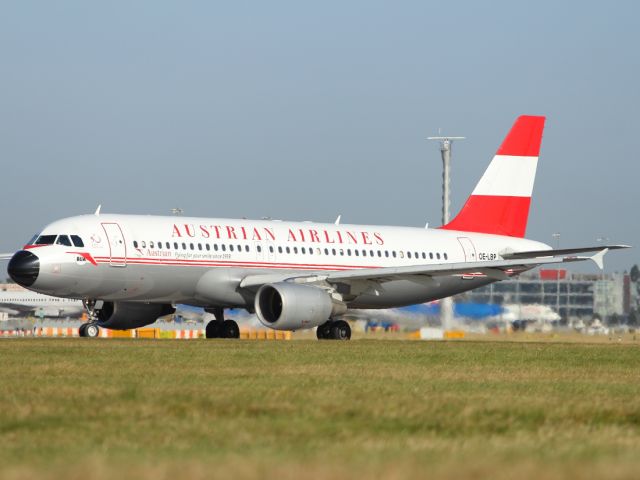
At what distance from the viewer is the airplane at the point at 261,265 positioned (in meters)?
37.8

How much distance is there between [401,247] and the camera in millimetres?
45156

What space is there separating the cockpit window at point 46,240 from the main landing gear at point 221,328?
6.87 m

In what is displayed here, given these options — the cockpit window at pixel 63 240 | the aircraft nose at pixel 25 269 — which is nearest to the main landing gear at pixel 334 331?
the cockpit window at pixel 63 240

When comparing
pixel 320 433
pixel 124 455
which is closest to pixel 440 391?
pixel 320 433

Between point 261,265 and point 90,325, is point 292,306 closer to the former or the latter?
point 261,265

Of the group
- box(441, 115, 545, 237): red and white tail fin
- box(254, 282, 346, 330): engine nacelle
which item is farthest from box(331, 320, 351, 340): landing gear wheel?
box(441, 115, 545, 237): red and white tail fin

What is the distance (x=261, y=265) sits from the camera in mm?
40969

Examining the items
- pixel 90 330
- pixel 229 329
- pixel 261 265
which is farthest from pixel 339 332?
pixel 90 330

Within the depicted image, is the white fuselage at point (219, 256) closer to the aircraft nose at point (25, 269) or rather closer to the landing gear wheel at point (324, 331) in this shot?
the aircraft nose at point (25, 269)

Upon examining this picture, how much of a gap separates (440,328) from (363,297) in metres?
7.94

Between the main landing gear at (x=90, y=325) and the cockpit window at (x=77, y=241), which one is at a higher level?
the cockpit window at (x=77, y=241)

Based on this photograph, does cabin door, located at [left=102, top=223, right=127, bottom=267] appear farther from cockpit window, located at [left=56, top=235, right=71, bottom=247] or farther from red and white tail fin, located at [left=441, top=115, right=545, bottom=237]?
red and white tail fin, located at [left=441, top=115, right=545, bottom=237]

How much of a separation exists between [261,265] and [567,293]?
135ft

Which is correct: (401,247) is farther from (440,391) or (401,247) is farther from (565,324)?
(440,391)
